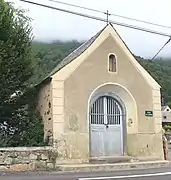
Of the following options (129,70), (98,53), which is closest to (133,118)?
(129,70)

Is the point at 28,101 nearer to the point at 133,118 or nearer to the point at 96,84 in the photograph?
the point at 96,84

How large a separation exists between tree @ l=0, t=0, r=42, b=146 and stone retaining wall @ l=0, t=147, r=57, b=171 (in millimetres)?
3013

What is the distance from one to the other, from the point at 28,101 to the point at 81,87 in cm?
373

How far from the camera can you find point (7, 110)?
20.2 meters

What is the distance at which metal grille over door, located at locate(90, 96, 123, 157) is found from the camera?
19641mm

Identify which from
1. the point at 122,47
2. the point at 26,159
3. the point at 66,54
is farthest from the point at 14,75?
the point at 66,54

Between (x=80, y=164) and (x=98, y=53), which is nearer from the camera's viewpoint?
(x=80, y=164)

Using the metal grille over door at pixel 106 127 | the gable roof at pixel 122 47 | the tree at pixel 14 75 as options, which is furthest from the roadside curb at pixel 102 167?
the gable roof at pixel 122 47

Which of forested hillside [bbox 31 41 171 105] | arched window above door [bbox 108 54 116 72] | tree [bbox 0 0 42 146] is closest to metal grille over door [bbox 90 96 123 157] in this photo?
arched window above door [bbox 108 54 116 72]

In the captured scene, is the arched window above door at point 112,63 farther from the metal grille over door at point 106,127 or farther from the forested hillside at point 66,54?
the forested hillside at point 66,54

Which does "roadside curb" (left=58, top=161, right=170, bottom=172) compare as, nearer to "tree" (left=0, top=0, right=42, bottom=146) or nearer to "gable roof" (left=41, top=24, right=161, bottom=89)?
"tree" (left=0, top=0, right=42, bottom=146)

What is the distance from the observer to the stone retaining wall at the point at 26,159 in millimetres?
15797

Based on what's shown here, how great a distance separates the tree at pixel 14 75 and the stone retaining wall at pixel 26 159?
301 centimetres

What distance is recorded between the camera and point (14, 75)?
750 inches
